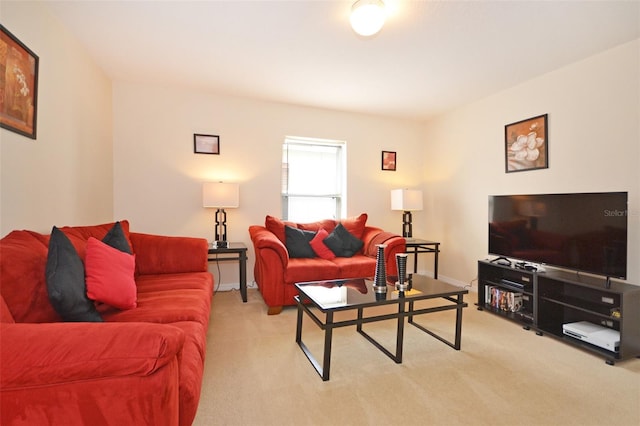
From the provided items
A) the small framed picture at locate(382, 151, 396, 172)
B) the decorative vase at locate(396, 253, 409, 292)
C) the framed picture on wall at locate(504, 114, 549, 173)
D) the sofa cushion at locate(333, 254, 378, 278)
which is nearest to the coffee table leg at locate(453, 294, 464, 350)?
the decorative vase at locate(396, 253, 409, 292)

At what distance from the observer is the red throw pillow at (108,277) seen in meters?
1.57

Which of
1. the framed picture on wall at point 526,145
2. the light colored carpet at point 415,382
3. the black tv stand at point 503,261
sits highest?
the framed picture on wall at point 526,145

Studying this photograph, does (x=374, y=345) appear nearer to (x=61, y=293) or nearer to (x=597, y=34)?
(x=61, y=293)

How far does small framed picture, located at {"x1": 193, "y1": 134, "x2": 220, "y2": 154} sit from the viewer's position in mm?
3830

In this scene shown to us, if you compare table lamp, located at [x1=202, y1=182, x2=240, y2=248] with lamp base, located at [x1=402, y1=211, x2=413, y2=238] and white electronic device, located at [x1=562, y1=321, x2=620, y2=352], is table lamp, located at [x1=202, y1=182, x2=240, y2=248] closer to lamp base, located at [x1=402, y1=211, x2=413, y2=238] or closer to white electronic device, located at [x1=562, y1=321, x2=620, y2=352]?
lamp base, located at [x1=402, y1=211, x2=413, y2=238]

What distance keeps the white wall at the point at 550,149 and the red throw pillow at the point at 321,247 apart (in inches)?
72.4

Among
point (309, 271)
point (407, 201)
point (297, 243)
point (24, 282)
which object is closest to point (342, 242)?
point (297, 243)

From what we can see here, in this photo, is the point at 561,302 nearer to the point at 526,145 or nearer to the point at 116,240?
the point at 526,145

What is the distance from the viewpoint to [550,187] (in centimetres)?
310

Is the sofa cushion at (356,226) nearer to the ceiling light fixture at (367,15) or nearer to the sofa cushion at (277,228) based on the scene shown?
the sofa cushion at (277,228)

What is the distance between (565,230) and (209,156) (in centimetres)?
374

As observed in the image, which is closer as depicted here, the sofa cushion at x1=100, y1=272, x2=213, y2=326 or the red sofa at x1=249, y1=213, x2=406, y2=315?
the sofa cushion at x1=100, y1=272, x2=213, y2=326

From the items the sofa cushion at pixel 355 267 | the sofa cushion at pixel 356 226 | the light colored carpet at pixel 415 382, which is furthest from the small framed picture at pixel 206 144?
the light colored carpet at pixel 415 382

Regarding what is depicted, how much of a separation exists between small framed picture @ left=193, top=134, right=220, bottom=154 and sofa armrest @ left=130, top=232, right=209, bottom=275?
1.42 metres
